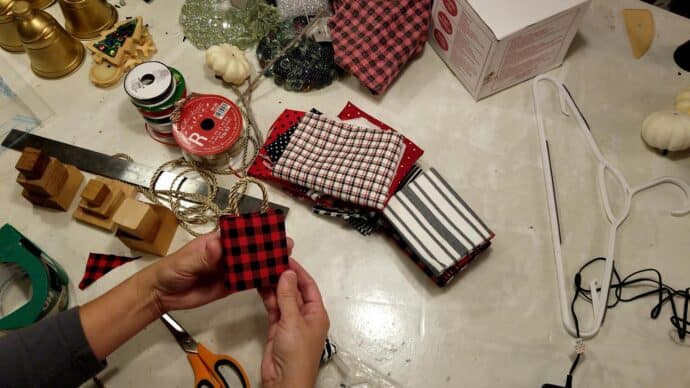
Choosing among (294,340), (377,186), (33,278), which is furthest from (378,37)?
(33,278)

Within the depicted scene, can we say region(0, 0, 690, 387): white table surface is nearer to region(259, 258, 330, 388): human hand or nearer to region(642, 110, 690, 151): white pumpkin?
region(642, 110, 690, 151): white pumpkin

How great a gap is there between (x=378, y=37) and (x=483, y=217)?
1.53ft

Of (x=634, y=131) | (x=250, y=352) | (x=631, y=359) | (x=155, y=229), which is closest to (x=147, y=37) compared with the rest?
(x=155, y=229)

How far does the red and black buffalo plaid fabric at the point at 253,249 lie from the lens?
82 cm

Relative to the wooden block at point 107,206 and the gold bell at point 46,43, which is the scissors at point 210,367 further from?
the gold bell at point 46,43

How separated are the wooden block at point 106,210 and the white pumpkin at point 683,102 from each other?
121cm

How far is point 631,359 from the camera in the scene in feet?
3.22

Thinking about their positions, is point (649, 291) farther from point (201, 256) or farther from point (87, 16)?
point (87, 16)

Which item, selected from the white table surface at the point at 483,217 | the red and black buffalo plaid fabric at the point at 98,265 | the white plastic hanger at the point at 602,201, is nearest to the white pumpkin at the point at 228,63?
the white table surface at the point at 483,217

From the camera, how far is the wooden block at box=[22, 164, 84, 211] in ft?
3.59

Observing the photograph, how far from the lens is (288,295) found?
2.67ft

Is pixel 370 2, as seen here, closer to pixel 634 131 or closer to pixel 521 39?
pixel 521 39

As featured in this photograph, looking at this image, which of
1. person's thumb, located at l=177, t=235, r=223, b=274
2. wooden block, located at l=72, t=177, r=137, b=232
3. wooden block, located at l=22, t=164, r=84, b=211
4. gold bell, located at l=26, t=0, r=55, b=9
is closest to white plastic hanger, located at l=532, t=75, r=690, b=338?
person's thumb, located at l=177, t=235, r=223, b=274

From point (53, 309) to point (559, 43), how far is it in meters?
1.19
